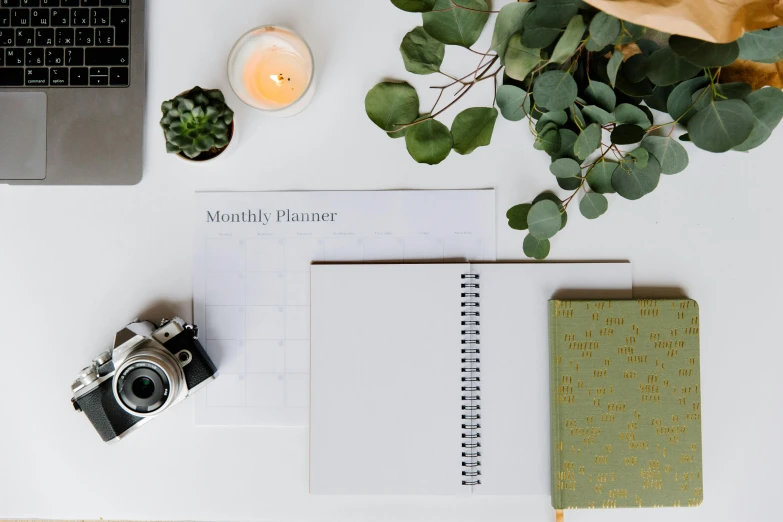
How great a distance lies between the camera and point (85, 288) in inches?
26.1

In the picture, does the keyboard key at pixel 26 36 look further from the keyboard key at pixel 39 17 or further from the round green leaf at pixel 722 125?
the round green leaf at pixel 722 125

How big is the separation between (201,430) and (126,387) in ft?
0.37

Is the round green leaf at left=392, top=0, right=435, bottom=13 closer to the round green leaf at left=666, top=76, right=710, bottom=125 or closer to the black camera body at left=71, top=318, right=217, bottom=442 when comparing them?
the round green leaf at left=666, top=76, right=710, bottom=125

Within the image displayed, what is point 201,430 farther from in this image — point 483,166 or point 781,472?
point 781,472

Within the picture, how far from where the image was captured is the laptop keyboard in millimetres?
623

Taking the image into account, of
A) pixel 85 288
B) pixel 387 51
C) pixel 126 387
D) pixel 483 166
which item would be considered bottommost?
pixel 126 387

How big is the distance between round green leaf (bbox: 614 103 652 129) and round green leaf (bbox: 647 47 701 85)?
88 millimetres

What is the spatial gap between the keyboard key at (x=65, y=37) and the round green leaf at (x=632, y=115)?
2.09ft

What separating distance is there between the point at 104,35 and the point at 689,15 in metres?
0.63

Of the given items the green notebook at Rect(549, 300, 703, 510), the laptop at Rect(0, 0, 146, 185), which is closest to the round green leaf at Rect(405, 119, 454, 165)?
the green notebook at Rect(549, 300, 703, 510)

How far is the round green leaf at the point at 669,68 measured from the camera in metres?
0.47

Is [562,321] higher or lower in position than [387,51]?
lower

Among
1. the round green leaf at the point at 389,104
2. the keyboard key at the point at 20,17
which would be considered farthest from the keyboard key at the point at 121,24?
the round green leaf at the point at 389,104

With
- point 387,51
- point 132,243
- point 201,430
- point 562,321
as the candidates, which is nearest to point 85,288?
point 132,243
